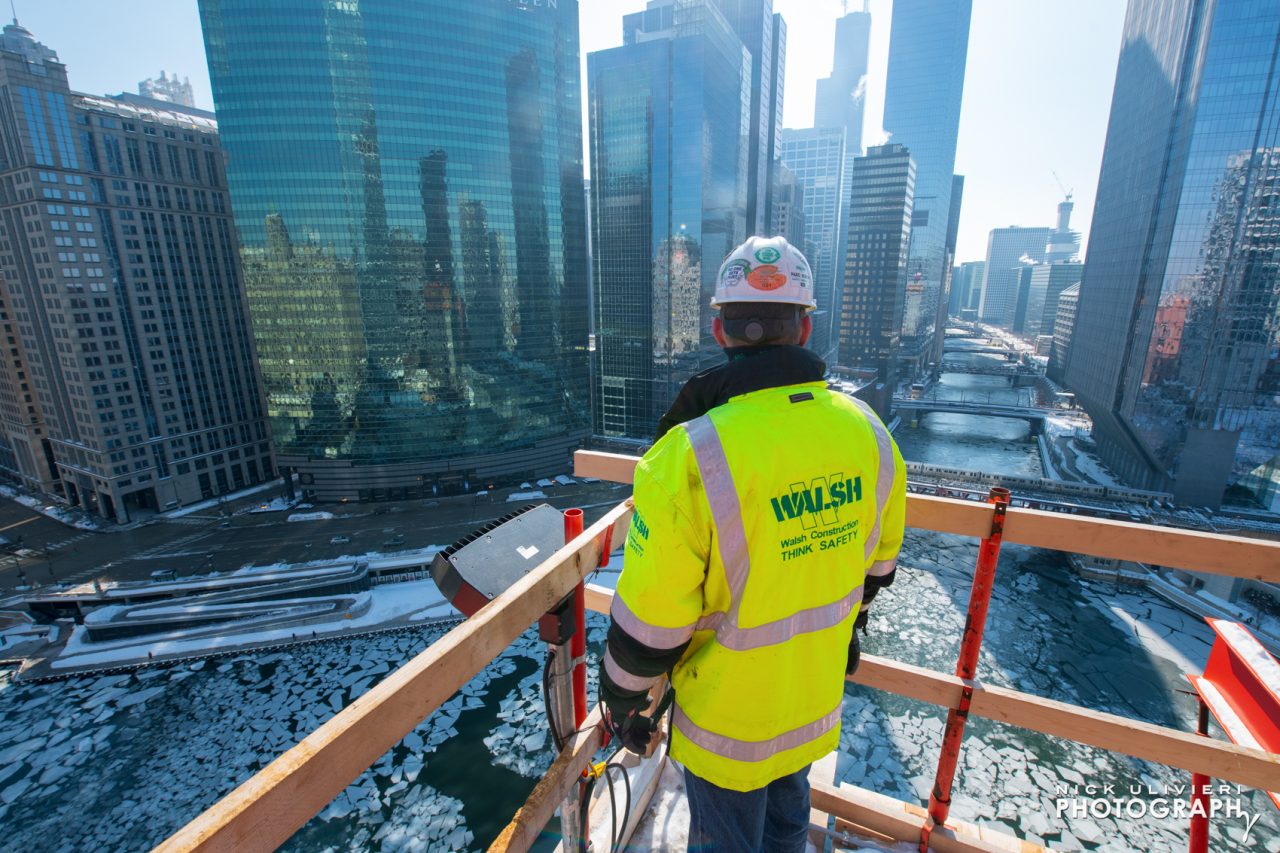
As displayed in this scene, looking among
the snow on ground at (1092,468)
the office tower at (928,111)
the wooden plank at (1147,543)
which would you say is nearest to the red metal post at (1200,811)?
the wooden plank at (1147,543)

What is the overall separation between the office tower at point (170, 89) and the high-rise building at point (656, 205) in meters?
141

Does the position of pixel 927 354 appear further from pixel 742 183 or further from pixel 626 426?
pixel 626 426

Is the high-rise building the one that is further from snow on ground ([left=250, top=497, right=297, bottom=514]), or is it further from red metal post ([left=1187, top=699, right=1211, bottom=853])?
red metal post ([left=1187, top=699, right=1211, bottom=853])

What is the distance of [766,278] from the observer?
8.66 ft

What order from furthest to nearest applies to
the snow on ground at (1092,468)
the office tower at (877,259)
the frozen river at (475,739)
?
the office tower at (877,259) → the snow on ground at (1092,468) → the frozen river at (475,739)

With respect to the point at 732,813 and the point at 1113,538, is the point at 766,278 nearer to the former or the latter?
the point at 732,813

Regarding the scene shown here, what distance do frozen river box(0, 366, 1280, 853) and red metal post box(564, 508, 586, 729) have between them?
18.5 meters

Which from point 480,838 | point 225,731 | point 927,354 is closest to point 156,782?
point 225,731

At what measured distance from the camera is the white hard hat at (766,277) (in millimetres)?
2605

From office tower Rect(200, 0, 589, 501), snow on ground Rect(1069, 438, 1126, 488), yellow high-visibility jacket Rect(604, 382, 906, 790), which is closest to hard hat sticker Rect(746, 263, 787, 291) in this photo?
Result: yellow high-visibility jacket Rect(604, 382, 906, 790)

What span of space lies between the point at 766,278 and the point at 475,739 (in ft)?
79.2

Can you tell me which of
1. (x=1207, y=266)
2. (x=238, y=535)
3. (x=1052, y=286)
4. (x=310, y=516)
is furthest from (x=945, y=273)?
(x=238, y=535)

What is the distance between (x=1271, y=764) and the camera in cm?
290

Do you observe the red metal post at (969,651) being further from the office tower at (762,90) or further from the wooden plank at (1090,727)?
the office tower at (762,90)
